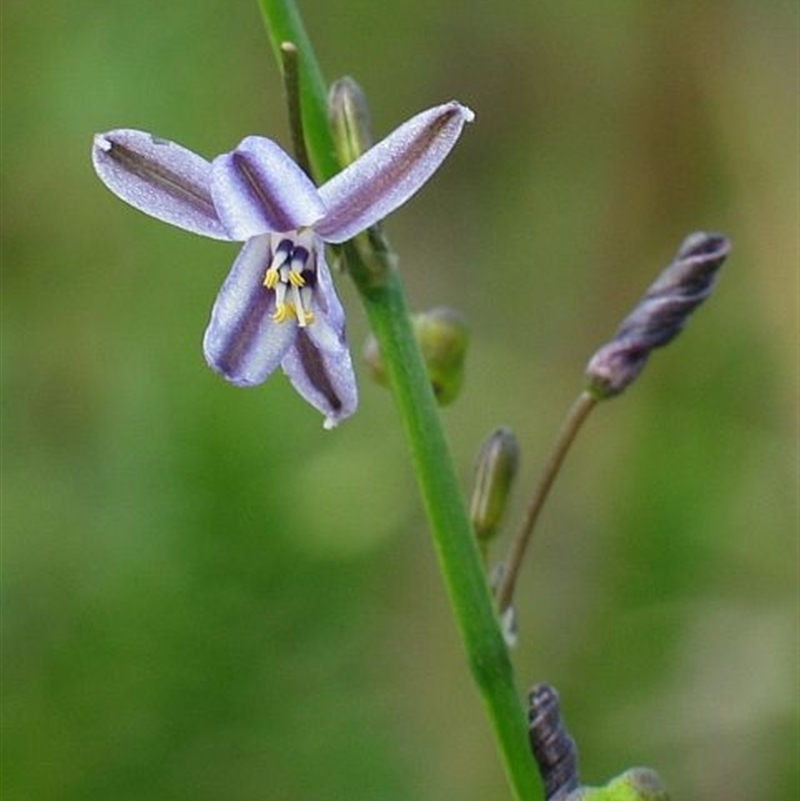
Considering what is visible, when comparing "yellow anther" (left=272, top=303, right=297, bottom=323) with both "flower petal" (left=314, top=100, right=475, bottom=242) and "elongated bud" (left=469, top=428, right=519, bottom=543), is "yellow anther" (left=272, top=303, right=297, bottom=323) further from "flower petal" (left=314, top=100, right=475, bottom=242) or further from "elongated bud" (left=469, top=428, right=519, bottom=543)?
"elongated bud" (left=469, top=428, right=519, bottom=543)

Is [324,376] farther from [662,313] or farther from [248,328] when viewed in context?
[662,313]

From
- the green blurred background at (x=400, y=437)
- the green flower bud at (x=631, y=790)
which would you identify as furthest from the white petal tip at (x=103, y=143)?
the green blurred background at (x=400, y=437)

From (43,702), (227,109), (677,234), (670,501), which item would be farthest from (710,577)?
(227,109)

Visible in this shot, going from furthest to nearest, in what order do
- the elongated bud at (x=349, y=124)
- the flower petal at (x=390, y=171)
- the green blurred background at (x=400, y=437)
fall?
1. the green blurred background at (x=400, y=437)
2. the elongated bud at (x=349, y=124)
3. the flower petal at (x=390, y=171)

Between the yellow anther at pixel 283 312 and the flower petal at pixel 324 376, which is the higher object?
the yellow anther at pixel 283 312

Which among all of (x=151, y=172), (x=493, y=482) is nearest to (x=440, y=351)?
(x=493, y=482)

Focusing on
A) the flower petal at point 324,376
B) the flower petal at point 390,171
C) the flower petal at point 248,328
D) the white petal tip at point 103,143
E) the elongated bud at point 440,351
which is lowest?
the elongated bud at point 440,351

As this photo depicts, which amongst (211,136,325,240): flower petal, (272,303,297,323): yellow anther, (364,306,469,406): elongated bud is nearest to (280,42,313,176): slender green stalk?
(211,136,325,240): flower petal

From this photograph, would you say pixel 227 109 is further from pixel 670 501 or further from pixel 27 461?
pixel 670 501

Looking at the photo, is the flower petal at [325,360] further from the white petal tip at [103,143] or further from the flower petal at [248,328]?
the white petal tip at [103,143]

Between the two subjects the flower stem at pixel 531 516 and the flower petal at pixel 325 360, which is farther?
the flower stem at pixel 531 516
